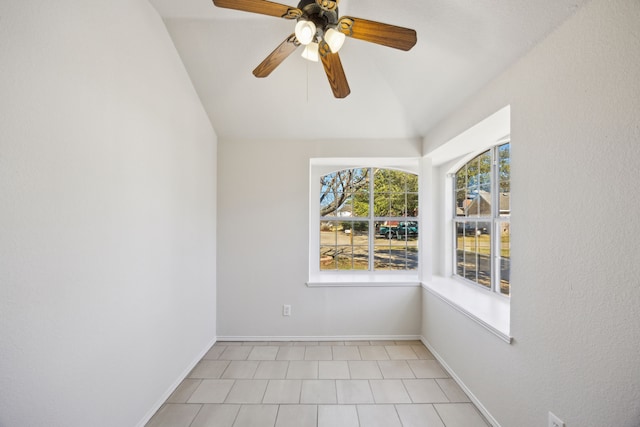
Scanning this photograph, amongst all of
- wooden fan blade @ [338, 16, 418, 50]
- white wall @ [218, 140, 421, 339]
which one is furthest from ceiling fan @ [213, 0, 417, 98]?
white wall @ [218, 140, 421, 339]

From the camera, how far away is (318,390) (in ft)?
7.50

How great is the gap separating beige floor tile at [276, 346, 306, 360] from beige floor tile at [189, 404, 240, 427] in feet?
2.56

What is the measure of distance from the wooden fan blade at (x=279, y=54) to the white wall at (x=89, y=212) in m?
0.81

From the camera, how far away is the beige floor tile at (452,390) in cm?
218

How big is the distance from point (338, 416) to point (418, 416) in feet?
1.79

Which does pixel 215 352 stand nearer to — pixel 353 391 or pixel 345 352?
pixel 345 352

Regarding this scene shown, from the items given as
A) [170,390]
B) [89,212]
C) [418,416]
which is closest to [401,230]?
[418,416]

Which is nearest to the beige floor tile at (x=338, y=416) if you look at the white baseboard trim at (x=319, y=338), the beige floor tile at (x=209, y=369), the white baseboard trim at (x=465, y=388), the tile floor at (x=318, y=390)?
the tile floor at (x=318, y=390)

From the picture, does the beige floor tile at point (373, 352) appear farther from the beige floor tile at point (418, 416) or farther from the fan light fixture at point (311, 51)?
the fan light fixture at point (311, 51)

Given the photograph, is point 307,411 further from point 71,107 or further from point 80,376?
point 71,107

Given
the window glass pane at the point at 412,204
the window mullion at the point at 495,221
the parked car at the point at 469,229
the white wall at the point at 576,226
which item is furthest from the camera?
the window glass pane at the point at 412,204

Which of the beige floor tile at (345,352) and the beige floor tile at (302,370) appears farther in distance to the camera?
the beige floor tile at (345,352)

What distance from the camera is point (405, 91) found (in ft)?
8.43

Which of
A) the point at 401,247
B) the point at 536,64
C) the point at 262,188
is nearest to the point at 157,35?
the point at 262,188
